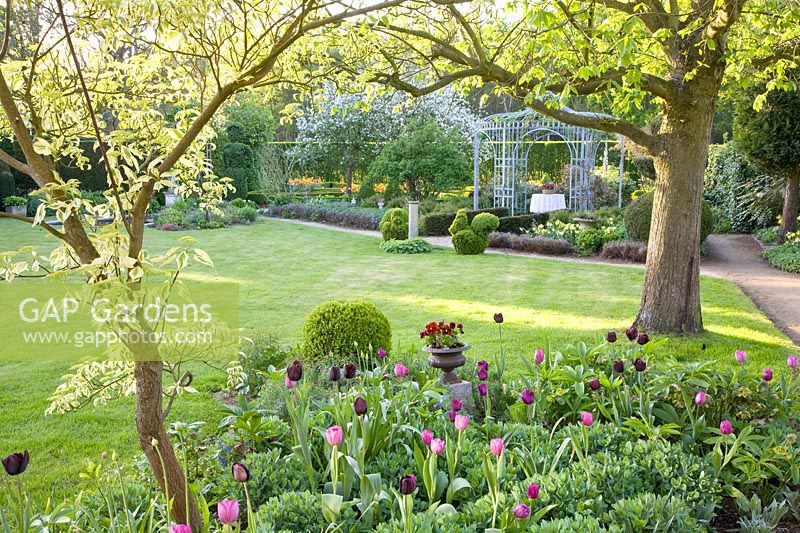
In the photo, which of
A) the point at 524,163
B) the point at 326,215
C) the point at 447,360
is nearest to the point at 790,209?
the point at 524,163

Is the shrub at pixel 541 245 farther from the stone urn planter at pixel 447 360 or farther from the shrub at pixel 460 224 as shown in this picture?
the stone urn planter at pixel 447 360

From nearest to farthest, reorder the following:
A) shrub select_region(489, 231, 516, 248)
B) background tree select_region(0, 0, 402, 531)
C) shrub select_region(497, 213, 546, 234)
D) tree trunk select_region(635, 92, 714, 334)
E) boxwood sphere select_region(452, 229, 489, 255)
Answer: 1. background tree select_region(0, 0, 402, 531)
2. tree trunk select_region(635, 92, 714, 334)
3. boxwood sphere select_region(452, 229, 489, 255)
4. shrub select_region(489, 231, 516, 248)
5. shrub select_region(497, 213, 546, 234)

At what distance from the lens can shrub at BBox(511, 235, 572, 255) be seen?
12906mm

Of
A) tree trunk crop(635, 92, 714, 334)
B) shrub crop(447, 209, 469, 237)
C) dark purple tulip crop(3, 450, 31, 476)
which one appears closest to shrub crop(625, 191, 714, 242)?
shrub crop(447, 209, 469, 237)

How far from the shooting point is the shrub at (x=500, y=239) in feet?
44.8

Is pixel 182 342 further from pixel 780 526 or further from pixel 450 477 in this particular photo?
pixel 780 526

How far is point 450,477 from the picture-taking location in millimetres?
2857

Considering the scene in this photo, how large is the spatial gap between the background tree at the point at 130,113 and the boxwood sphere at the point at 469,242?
934 cm

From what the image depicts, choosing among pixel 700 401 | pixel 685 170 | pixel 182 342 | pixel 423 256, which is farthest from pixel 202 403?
pixel 423 256

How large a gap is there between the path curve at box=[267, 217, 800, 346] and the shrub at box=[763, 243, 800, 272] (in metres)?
0.12

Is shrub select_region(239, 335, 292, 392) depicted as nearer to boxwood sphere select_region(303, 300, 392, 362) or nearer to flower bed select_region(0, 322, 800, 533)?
boxwood sphere select_region(303, 300, 392, 362)

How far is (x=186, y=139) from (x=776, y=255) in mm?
11304

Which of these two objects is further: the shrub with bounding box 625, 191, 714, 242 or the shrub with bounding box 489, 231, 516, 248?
the shrub with bounding box 489, 231, 516, 248

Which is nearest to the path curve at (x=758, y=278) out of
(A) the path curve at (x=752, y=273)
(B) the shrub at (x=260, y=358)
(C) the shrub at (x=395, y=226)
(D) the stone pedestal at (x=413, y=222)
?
(A) the path curve at (x=752, y=273)
